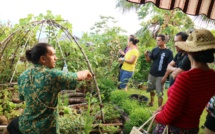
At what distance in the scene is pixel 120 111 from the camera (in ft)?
13.7

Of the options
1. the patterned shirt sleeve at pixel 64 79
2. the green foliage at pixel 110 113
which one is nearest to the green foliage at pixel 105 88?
the green foliage at pixel 110 113

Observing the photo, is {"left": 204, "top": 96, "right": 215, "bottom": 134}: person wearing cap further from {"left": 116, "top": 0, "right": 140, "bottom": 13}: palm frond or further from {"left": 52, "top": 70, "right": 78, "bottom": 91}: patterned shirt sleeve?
{"left": 116, "top": 0, "right": 140, "bottom": 13}: palm frond

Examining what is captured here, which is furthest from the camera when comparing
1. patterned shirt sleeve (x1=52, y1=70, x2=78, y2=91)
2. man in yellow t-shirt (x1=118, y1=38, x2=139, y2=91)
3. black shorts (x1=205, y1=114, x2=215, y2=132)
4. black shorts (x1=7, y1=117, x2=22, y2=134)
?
man in yellow t-shirt (x1=118, y1=38, x2=139, y2=91)

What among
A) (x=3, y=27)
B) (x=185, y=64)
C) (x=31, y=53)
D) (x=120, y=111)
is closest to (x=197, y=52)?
(x=185, y=64)

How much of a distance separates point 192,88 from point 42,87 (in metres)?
1.39

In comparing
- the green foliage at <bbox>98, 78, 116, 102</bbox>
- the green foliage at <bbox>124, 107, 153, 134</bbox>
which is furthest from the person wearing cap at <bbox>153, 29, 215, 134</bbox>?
the green foliage at <bbox>98, 78, 116, 102</bbox>

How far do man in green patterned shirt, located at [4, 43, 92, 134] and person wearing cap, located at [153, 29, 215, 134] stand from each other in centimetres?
89

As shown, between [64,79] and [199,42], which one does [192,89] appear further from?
[64,79]

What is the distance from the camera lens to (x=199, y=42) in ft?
5.71

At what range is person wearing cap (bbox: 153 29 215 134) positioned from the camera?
164 centimetres

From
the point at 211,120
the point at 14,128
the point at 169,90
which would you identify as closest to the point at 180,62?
the point at 211,120

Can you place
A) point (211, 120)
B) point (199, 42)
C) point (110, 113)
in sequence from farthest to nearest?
point (110, 113)
point (211, 120)
point (199, 42)

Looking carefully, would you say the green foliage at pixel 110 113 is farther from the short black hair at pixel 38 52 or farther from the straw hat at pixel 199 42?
the straw hat at pixel 199 42

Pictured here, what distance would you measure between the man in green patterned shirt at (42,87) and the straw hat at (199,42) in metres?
1.00
